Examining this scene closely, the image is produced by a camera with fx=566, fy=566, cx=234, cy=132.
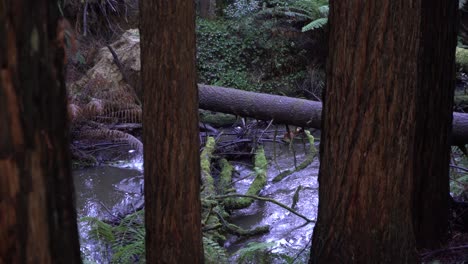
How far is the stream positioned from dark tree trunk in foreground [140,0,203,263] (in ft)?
4.10

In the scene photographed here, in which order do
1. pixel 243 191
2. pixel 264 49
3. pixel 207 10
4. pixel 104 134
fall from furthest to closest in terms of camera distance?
pixel 207 10 → pixel 264 49 → pixel 104 134 → pixel 243 191

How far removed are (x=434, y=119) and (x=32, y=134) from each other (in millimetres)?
3785

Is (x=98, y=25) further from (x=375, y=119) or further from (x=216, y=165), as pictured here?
(x=375, y=119)

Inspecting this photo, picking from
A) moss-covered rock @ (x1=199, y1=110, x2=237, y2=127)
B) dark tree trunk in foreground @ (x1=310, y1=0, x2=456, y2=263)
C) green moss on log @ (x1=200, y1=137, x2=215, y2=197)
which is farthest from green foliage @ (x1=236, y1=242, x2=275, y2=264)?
moss-covered rock @ (x1=199, y1=110, x2=237, y2=127)

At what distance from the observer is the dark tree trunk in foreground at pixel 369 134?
3.53 metres

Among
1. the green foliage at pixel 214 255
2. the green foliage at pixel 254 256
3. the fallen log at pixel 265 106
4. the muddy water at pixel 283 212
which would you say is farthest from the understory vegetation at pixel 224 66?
the green foliage at pixel 214 255

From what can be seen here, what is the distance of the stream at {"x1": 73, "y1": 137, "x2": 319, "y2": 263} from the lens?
6410 millimetres

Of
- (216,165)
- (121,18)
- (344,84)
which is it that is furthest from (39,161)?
(121,18)

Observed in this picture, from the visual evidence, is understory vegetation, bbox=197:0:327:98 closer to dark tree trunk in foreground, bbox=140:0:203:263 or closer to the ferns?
the ferns

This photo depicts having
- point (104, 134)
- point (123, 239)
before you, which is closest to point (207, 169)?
point (123, 239)

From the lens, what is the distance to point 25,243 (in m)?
1.46

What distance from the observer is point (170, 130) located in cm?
414

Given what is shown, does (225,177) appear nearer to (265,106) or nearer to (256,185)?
(256,185)

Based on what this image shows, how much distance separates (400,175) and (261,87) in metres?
13.3
